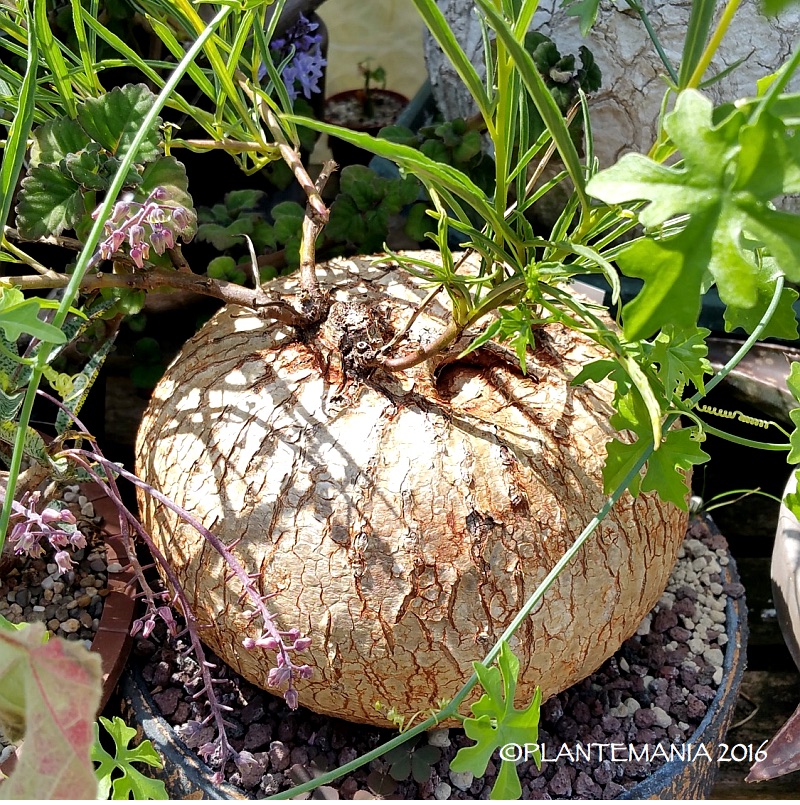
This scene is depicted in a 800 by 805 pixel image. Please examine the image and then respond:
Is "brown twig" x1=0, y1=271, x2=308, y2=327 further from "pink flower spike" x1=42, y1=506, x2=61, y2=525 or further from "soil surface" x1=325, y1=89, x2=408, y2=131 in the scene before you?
"soil surface" x1=325, y1=89, x2=408, y2=131

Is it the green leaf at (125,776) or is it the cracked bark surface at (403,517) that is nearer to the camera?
the green leaf at (125,776)

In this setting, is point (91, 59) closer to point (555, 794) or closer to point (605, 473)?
point (605, 473)

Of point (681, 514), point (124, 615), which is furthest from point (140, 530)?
point (681, 514)

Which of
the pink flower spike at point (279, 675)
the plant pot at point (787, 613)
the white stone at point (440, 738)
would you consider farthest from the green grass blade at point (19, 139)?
the plant pot at point (787, 613)

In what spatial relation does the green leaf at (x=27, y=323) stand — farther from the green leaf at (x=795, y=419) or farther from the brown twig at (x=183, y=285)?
the green leaf at (x=795, y=419)

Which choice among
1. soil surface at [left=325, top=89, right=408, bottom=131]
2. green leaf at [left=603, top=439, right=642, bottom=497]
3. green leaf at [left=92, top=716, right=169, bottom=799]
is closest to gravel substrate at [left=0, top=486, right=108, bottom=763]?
green leaf at [left=92, top=716, right=169, bottom=799]

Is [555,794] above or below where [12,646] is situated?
below
